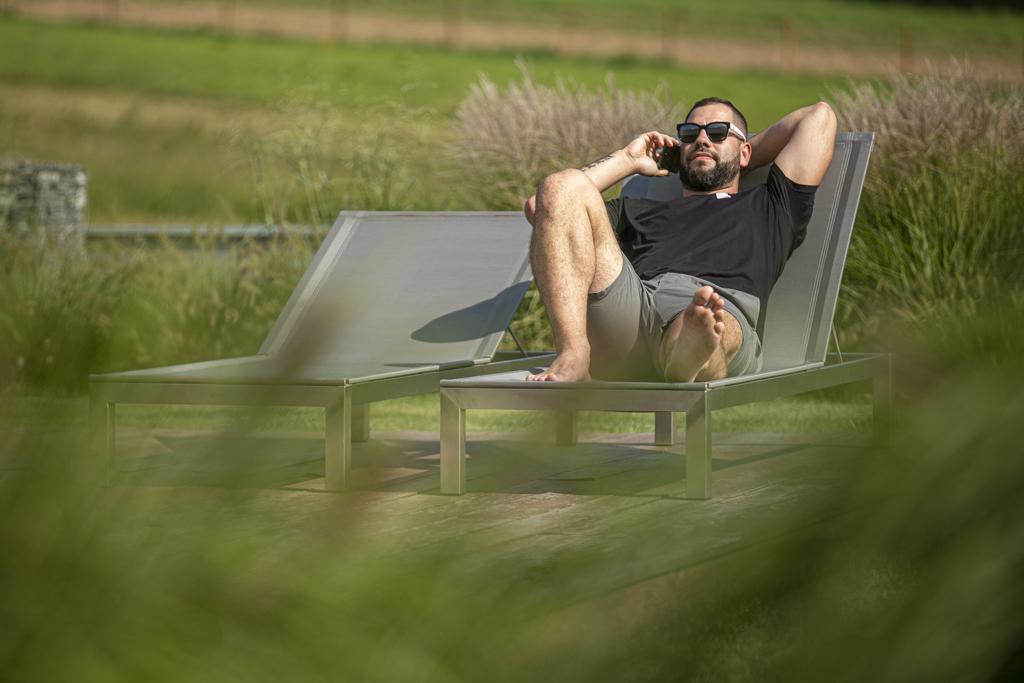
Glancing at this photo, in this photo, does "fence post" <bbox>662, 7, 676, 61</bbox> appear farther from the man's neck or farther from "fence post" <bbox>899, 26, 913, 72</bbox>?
the man's neck

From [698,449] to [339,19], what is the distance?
4177 centimetres

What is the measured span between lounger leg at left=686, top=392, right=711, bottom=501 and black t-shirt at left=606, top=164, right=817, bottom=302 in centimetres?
87

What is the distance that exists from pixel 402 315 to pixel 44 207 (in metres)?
5.02

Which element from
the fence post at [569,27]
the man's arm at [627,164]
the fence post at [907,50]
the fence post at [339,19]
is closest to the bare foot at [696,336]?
the man's arm at [627,164]

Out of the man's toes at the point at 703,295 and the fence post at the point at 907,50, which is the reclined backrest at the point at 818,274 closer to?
the man's toes at the point at 703,295

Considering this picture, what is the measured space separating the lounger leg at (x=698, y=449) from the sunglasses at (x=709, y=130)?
51.3 inches

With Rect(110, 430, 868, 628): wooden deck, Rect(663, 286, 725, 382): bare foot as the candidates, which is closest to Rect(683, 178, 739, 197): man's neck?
Rect(663, 286, 725, 382): bare foot

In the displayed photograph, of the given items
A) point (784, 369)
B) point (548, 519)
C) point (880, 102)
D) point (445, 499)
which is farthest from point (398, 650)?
point (880, 102)

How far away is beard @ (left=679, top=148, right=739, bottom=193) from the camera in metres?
4.82

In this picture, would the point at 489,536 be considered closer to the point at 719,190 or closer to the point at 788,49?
the point at 719,190

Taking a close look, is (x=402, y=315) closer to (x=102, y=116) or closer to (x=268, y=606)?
(x=268, y=606)

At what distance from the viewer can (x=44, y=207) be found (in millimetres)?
9375

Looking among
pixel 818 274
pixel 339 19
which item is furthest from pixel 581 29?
pixel 818 274

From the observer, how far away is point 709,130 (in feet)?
15.6
